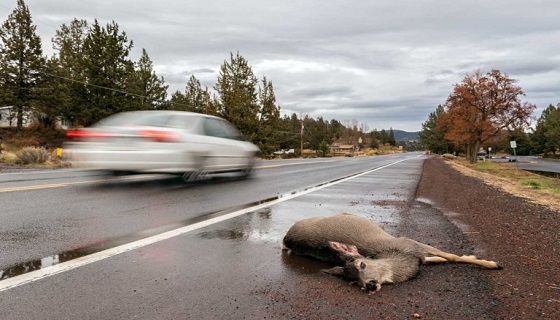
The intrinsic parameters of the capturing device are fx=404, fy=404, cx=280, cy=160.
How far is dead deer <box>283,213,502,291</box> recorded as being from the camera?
342cm

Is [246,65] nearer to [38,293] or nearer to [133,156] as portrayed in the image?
[133,156]

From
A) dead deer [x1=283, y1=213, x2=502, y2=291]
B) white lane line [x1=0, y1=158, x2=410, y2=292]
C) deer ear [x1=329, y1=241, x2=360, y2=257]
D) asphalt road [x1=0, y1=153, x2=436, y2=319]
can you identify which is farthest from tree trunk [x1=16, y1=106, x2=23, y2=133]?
deer ear [x1=329, y1=241, x2=360, y2=257]

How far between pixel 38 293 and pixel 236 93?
139 feet

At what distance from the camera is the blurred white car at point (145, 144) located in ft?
30.9

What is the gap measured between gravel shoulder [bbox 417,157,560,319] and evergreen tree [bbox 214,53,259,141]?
120 feet

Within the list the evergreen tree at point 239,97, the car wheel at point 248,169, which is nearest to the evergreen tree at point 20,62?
the evergreen tree at point 239,97

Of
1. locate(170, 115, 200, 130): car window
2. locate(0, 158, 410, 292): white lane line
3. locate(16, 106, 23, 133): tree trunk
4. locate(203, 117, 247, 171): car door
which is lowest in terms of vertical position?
locate(0, 158, 410, 292): white lane line

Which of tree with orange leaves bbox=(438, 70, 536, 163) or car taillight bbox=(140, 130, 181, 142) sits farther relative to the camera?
tree with orange leaves bbox=(438, 70, 536, 163)

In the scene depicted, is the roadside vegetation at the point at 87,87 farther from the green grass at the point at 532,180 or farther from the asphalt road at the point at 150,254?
the asphalt road at the point at 150,254

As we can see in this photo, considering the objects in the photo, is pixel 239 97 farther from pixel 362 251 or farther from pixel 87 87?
pixel 362 251

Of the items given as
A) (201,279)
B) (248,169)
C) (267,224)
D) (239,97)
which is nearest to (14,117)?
(239,97)

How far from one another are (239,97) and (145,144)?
1406 inches

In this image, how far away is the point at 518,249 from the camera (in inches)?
186

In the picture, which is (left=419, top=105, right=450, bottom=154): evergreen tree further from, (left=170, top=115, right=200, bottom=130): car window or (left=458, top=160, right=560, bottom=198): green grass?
(left=170, top=115, right=200, bottom=130): car window
